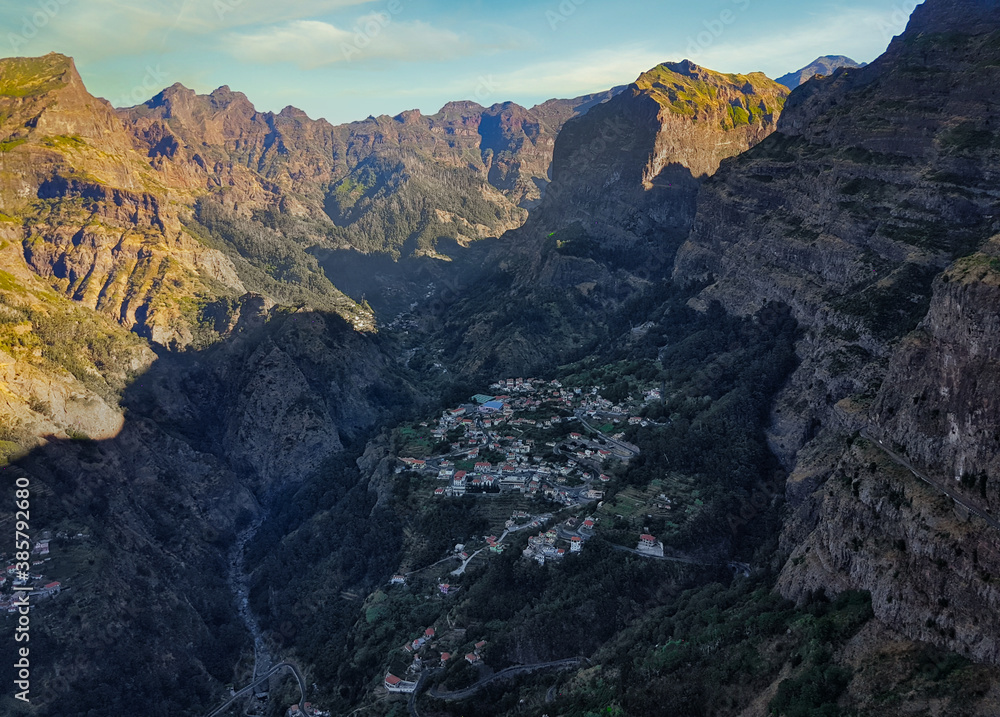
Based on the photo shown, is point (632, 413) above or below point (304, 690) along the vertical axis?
above

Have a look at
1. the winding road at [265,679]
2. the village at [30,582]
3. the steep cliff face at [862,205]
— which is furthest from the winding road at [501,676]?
the village at [30,582]

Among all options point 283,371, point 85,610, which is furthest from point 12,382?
point 283,371

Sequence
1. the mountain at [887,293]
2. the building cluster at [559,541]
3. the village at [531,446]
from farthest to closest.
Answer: the village at [531,446] → the building cluster at [559,541] → the mountain at [887,293]

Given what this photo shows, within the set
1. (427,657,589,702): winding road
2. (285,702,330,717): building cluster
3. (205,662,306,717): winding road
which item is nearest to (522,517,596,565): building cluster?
(427,657,589,702): winding road

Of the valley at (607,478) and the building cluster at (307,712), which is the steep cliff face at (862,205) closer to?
the valley at (607,478)

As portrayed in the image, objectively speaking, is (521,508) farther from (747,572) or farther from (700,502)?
(747,572)

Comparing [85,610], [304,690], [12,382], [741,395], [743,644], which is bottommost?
[304,690]
